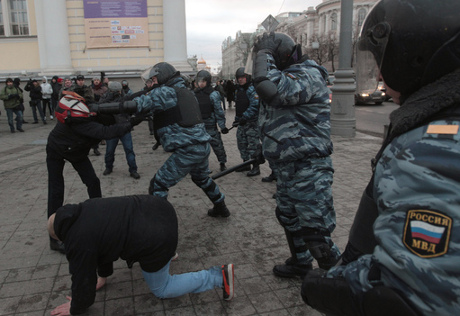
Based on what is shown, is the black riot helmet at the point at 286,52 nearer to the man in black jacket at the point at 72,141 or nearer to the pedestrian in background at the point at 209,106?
the man in black jacket at the point at 72,141

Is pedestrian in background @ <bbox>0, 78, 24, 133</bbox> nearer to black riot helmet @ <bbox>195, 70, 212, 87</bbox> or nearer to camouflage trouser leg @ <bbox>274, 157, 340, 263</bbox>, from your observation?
black riot helmet @ <bbox>195, 70, 212, 87</bbox>

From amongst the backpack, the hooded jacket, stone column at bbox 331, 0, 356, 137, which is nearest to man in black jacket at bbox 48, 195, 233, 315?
the hooded jacket

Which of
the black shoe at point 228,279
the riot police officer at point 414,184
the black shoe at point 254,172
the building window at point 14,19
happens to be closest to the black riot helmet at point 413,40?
the riot police officer at point 414,184

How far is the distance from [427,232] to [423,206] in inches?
2.5

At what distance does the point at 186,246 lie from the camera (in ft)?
12.2

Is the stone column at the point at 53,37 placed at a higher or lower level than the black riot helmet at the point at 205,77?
higher

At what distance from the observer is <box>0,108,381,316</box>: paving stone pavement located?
2740 millimetres

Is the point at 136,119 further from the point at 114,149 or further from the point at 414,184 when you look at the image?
A: the point at 114,149

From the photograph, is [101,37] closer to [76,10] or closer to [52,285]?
[76,10]

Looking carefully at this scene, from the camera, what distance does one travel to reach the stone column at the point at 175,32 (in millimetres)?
14328

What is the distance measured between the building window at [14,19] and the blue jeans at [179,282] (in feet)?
54.0

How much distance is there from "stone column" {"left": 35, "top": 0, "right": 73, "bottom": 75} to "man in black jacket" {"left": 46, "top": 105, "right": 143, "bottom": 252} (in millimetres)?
12211

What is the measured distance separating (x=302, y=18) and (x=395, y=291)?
312ft

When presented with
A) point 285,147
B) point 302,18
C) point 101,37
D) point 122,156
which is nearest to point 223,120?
point 122,156
